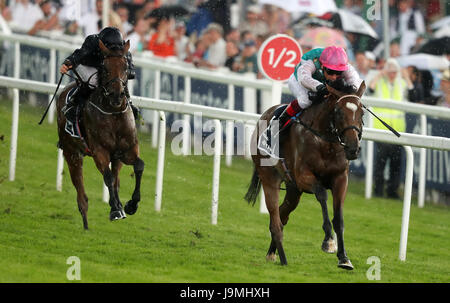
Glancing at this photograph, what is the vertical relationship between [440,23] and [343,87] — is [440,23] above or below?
above

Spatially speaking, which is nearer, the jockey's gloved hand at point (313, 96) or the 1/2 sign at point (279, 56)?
the jockey's gloved hand at point (313, 96)

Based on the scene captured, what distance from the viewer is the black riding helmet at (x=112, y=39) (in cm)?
884

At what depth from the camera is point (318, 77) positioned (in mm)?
8250

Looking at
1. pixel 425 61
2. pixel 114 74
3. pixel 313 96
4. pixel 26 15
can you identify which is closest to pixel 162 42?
pixel 26 15

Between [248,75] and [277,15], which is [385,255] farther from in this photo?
[277,15]

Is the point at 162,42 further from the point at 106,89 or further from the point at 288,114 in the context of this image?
the point at 288,114

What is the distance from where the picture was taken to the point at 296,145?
8141mm

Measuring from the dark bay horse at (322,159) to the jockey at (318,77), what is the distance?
8 centimetres

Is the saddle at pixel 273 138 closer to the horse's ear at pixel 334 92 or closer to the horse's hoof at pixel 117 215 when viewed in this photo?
the horse's ear at pixel 334 92

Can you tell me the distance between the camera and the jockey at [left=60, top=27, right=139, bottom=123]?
891 centimetres

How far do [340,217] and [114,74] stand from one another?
229cm

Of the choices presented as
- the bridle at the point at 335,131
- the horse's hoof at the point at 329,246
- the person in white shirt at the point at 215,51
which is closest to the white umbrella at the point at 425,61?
the person in white shirt at the point at 215,51

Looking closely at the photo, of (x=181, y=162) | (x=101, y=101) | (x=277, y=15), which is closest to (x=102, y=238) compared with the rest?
(x=101, y=101)

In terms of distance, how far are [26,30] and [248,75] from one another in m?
4.39
